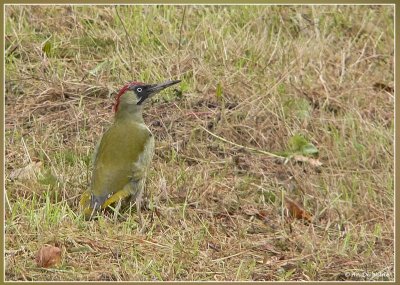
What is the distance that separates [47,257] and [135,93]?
1.22m

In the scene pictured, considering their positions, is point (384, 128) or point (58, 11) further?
point (58, 11)

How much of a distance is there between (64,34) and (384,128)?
2138mm

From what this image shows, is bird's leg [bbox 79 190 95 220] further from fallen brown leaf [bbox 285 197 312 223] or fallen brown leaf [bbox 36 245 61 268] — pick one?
fallen brown leaf [bbox 285 197 312 223]

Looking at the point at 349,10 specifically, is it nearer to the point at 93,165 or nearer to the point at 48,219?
the point at 93,165

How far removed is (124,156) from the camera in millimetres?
5336

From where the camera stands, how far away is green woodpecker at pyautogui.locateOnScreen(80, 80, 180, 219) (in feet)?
17.0

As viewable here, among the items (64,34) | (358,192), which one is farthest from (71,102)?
(358,192)

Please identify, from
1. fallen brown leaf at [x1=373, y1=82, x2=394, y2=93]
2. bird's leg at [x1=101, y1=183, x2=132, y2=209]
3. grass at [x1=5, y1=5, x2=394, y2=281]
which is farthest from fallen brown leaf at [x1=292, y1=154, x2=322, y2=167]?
bird's leg at [x1=101, y1=183, x2=132, y2=209]

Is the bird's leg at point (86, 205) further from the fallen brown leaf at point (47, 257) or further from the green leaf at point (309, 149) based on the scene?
the green leaf at point (309, 149)

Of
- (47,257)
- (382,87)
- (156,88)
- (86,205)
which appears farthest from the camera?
(382,87)

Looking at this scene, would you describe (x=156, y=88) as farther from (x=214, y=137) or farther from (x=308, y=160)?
(x=308, y=160)

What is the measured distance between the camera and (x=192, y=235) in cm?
510

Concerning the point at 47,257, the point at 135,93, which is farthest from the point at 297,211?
the point at 47,257

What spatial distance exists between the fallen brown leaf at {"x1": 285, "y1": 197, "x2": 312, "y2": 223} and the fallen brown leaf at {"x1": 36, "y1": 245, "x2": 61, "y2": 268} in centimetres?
136
